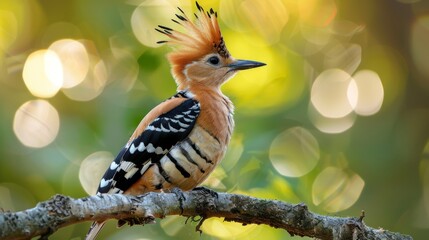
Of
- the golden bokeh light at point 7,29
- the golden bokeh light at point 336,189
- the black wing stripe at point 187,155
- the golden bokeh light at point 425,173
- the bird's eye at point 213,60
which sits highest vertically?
the golden bokeh light at point 425,173

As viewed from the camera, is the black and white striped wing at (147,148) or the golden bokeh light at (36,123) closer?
the black and white striped wing at (147,148)

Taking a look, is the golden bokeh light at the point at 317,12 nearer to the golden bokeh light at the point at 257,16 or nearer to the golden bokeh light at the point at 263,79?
the golden bokeh light at the point at 257,16

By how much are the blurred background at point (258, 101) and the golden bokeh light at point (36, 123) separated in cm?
1

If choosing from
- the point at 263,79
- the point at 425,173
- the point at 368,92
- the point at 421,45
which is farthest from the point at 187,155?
the point at 421,45

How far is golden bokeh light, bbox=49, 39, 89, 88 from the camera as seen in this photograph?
25.0 feet

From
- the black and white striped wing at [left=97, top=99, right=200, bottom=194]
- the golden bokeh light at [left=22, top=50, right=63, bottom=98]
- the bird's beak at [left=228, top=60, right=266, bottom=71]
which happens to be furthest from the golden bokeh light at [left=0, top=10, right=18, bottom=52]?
the black and white striped wing at [left=97, top=99, right=200, bottom=194]

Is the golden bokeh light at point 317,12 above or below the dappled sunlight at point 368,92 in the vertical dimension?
above

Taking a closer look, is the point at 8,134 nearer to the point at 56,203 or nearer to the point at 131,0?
the point at 131,0

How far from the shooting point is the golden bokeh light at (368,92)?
7.64 metres

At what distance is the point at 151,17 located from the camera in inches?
293

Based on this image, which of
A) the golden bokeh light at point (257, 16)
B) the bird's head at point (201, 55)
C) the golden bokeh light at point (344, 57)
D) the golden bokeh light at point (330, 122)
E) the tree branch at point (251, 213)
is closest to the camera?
the tree branch at point (251, 213)

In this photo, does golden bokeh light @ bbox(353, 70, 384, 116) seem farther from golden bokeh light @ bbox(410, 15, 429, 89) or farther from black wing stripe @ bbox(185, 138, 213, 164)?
black wing stripe @ bbox(185, 138, 213, 164)

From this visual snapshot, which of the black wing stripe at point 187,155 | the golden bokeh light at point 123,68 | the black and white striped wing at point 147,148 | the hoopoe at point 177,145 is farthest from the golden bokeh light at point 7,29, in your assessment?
the black wing stripe at point 187,155

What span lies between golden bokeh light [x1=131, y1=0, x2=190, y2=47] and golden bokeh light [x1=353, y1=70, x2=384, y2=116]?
194 cm
